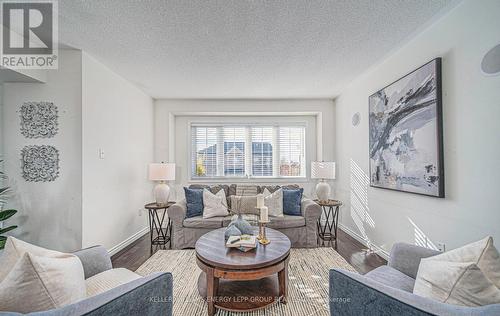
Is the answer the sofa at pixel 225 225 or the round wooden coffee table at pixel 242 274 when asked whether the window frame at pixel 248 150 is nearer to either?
the sofa at pixel 225 225

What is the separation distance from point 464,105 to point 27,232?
15.0ft

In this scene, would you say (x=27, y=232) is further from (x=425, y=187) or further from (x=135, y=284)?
(x=425, y=187)

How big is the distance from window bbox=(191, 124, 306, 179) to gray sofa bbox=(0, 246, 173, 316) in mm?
3349

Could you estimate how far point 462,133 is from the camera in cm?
175

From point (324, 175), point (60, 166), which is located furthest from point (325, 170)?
point (60, 166)

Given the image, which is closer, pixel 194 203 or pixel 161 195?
pixel 194 203

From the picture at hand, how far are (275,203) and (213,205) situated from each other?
0.96m

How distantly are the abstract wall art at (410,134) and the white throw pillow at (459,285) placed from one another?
1189mm

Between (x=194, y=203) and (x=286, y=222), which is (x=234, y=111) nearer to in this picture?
(x=194, y=203)

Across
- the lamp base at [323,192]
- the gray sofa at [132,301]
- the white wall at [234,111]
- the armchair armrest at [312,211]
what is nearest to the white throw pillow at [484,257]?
the gray sofa at [132,301]

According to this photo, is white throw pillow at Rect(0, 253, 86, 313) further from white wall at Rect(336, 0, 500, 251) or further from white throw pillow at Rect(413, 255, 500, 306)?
white wall at Rect(336, 0, 500, 251)

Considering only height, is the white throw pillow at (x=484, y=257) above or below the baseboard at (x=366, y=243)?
above

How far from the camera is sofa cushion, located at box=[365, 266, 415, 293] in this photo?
1349 mm

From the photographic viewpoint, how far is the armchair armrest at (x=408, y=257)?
1.44 m
